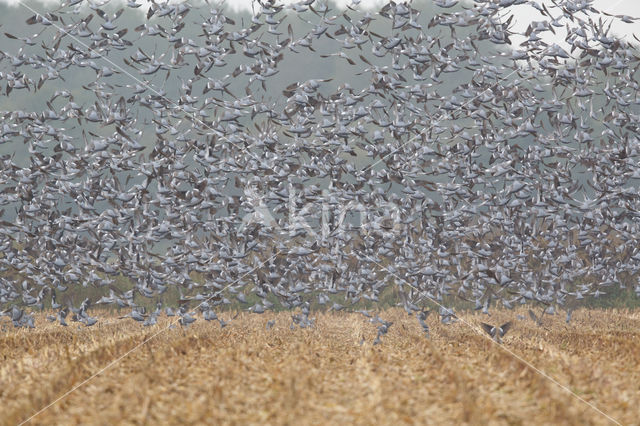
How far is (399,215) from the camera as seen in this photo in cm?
1206

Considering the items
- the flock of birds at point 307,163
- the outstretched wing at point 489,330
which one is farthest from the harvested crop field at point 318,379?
the flock of birds at point 307,163

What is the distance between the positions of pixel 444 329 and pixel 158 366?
6.55 m

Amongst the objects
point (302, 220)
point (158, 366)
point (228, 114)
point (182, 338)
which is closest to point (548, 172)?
point (302, 220)

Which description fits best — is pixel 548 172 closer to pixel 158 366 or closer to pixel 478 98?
pixel 478 98

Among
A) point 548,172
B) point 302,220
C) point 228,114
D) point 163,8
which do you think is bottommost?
point 302,220

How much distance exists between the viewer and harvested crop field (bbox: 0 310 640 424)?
18.7 feet

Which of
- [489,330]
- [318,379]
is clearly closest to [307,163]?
[489,330]

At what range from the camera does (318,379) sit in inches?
280

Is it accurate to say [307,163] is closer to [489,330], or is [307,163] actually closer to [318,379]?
[489,330]

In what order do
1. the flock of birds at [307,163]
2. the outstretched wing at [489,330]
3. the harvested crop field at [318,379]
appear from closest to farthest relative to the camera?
the harvested crop field at [318,379] < the outstretched wing at [489,330] < the flock of birds at [307,163]

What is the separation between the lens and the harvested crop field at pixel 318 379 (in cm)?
571

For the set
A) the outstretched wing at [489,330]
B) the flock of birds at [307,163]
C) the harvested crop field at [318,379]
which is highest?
the flock of birds at [307,163]

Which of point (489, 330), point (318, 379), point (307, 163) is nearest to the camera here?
point (318, 379)

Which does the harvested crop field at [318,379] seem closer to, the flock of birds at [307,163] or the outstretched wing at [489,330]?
the outstretched wing at [489,330]
